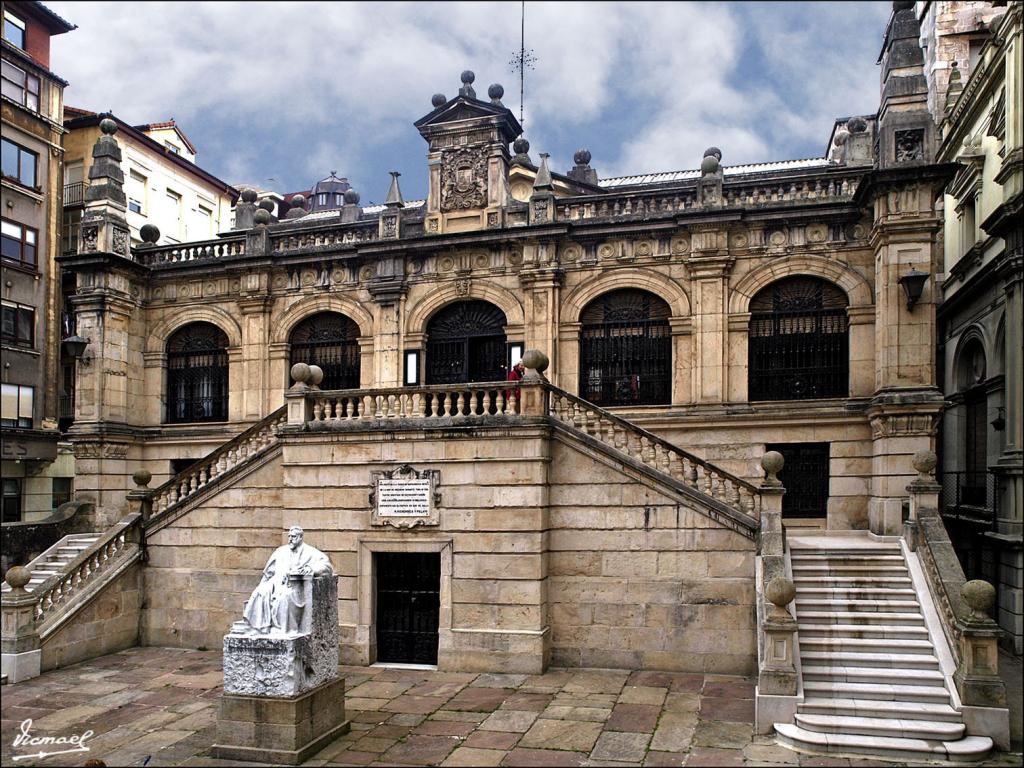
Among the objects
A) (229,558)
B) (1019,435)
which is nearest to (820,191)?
(1019,435)

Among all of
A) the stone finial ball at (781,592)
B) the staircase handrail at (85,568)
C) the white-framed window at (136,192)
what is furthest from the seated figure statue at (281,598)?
the white-framed window at (136,192)

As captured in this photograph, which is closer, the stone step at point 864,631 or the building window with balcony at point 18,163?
the stone step at point 864,631

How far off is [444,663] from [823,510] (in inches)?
357

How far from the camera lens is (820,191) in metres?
18.7

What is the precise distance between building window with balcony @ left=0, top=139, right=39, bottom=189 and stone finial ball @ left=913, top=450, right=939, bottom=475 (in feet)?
84.0

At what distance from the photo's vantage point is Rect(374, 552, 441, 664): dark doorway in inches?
611

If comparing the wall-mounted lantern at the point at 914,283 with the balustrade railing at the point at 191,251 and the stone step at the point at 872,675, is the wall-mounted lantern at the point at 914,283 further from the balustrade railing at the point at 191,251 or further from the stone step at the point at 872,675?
the balustrade railing at the point at 191,251

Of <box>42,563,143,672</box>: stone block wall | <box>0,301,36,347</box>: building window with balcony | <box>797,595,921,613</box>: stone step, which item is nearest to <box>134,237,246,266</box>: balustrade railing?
<box>0,301,36,347</box>: building window with balcony

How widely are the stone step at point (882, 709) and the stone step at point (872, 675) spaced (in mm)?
443

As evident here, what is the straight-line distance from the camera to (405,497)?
15.6 metres

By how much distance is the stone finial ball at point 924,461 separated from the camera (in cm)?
1480

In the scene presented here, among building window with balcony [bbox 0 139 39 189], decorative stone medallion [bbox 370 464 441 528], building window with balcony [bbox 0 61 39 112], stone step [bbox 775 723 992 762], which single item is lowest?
stone step [bbox 775 723 992 762]

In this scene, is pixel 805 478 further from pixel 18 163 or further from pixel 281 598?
pixel 18 163

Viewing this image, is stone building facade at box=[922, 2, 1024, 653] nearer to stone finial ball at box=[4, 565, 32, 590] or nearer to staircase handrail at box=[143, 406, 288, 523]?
staircase handrail at box=[143, 406, 288, 523]
